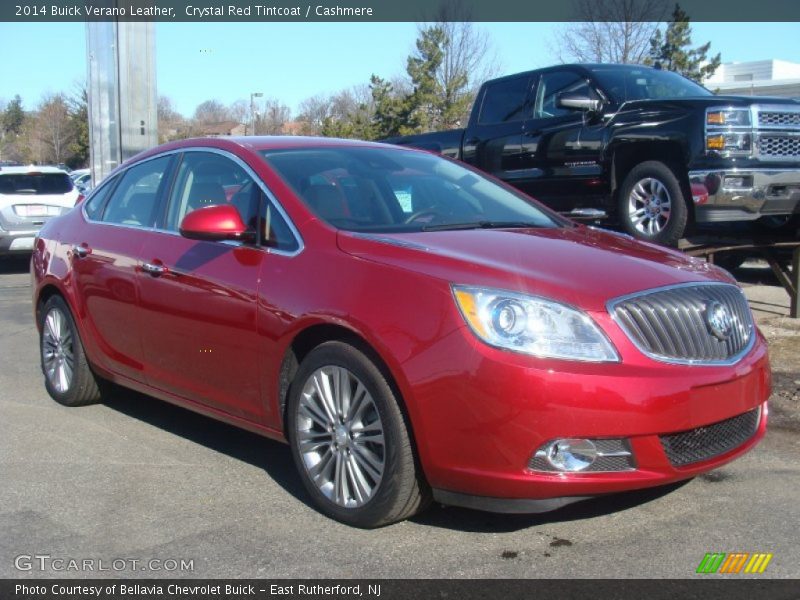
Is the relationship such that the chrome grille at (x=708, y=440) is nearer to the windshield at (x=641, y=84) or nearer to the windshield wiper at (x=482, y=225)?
the windshield wiper at (x=482, y=225)

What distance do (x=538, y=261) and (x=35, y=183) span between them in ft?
41.8

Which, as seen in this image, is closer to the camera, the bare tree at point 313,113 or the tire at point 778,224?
the tire at point 778,224

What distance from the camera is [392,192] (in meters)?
4.78

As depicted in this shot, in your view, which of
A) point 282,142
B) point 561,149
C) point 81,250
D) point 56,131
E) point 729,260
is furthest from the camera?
point 56,131

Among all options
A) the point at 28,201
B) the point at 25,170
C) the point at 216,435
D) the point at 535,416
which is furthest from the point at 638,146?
the point at 25,170

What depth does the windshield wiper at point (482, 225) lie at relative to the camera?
14.5ft

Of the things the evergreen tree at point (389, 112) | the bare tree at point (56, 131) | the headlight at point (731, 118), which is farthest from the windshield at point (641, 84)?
the bare tree at point (56, 131)

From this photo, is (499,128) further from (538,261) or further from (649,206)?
(538,261)

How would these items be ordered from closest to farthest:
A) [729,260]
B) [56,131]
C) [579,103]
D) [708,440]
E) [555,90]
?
[708,440] < [579,103] < [555,90] < [729,260] < [56,131]

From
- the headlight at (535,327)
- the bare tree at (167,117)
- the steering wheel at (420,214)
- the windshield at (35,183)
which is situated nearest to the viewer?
the headlight at (535,327)

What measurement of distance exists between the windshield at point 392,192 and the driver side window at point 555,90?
3.87 meters

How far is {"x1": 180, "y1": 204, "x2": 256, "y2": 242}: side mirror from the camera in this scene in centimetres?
439

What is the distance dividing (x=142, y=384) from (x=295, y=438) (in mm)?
1515
